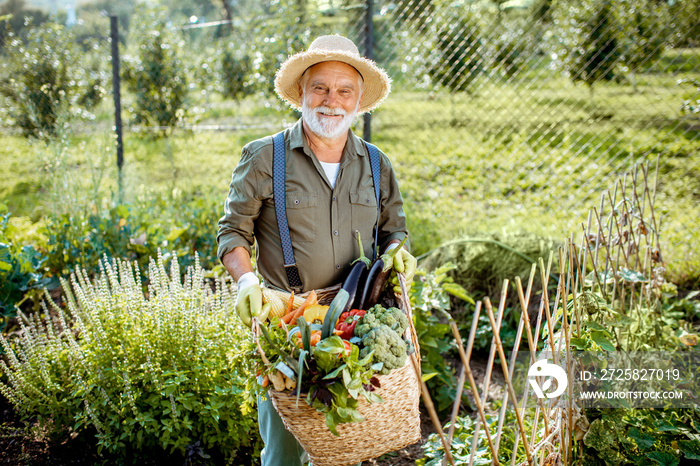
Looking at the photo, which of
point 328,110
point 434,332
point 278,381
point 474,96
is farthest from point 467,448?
point 474,96

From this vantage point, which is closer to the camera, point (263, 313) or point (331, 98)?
point (263, 313)

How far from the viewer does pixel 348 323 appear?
5.52ft

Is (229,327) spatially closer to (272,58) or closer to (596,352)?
(596,352)

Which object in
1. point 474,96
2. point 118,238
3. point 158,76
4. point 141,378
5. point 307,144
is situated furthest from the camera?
point 474,96

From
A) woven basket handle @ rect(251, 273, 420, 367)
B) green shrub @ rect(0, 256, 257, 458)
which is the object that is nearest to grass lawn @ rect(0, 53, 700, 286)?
green shrub @ rect(0, 256, 257, 458)

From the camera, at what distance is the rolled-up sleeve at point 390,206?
2.26 meters

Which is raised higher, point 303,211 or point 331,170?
point 331,170

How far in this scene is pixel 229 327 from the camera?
2459 millimetres

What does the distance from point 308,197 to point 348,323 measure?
1.91ft

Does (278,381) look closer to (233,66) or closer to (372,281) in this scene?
(372,281)

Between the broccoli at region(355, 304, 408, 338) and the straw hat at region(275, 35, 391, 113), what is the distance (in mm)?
1044

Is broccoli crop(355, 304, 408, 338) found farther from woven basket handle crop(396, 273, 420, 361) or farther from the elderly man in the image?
the elderly man

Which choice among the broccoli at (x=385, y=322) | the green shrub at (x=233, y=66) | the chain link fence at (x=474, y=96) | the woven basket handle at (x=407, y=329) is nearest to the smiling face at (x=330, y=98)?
the woven basket handle at (x=407, y=329)

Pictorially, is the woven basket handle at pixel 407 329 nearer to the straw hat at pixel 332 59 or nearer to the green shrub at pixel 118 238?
the straw hat at pixel 332 59
